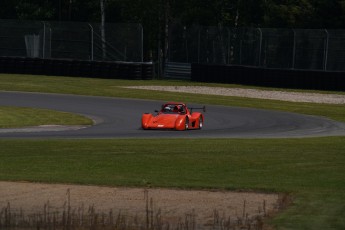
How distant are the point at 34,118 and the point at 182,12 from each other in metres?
37.7

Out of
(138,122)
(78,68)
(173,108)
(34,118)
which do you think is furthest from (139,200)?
(78,68)

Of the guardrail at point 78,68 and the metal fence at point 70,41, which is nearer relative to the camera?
the guardrail at point 78,68

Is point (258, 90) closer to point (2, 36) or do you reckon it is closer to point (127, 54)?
point (127, 54)

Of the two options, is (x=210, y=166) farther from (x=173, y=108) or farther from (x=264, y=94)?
(x=264, y=94)

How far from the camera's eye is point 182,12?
6831cm

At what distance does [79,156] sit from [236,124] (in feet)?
40.1

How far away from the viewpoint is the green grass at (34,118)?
30.2 metres

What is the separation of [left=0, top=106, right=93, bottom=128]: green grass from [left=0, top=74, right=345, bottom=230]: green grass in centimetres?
643

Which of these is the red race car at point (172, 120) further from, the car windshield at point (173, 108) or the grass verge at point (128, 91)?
the grass verge at point (128, 91)

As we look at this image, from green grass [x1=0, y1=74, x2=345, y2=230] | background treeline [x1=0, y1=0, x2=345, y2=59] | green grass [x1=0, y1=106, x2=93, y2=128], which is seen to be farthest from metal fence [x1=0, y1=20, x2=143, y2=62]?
green grass [x1=0, y1=74, x2=345, y2=230]

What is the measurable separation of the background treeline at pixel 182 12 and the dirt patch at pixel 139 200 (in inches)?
1851

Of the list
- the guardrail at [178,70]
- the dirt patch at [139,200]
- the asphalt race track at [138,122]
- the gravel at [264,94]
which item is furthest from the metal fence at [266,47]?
the dirt patch at [139,200]

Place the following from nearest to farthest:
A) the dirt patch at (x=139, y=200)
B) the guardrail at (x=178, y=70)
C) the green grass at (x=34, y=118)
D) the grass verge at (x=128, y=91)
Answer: the dirt patch at (x=139, y=200) < the green grass at (x=34, y=118) < the grass verge at (x=128, y=91) < the guardrail at (x=178, y=70)

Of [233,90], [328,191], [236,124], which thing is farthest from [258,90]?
[328,191]
